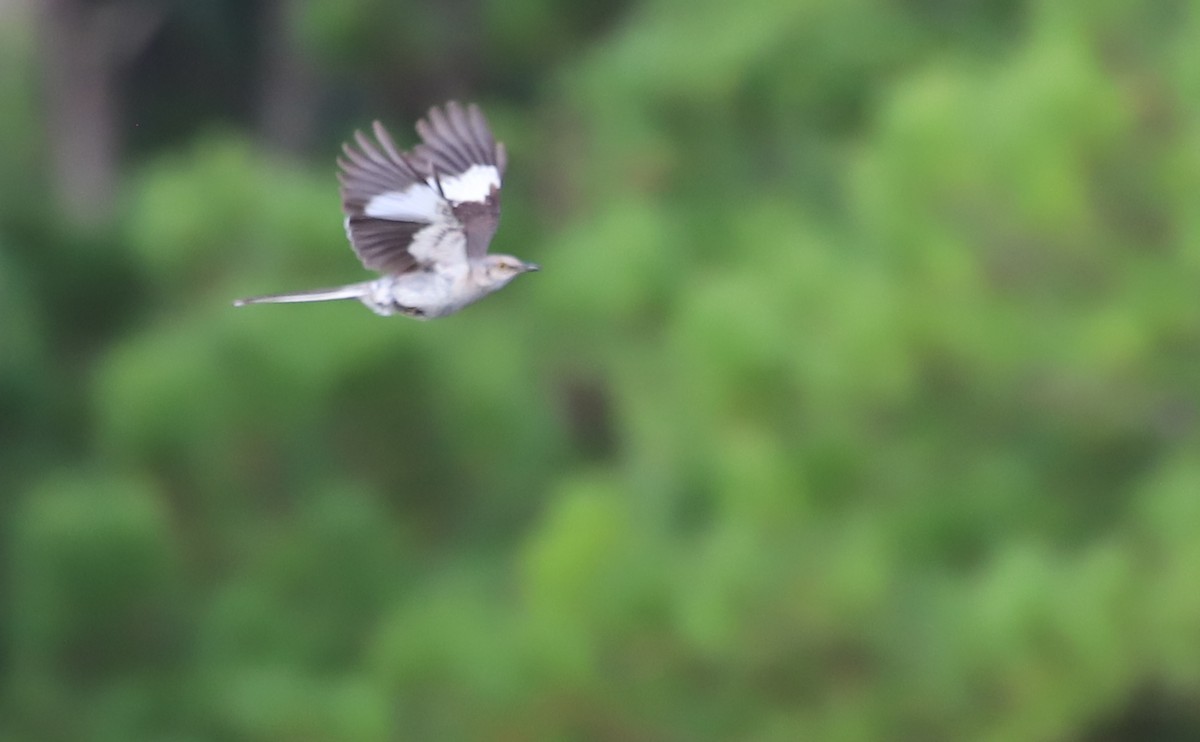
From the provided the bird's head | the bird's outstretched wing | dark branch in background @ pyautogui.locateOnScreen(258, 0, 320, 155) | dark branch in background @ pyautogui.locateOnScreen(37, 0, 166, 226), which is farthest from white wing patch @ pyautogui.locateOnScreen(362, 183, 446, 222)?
dark branch in background @ pyautogui.locateOnScreen(37, 0, 166, 226)

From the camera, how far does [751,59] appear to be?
7191mm

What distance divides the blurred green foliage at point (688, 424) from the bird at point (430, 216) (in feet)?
7.68

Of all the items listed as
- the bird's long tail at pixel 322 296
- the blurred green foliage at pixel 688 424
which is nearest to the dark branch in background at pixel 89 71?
the blurred green foliage at pixel 688 424

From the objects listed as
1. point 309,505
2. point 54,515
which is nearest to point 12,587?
point 54,515

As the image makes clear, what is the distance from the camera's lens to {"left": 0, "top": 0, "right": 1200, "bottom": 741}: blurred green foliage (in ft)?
18.5

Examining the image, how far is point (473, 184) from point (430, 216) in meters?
0.08

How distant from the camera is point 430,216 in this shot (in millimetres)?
3453

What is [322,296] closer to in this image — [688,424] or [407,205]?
[407,205]

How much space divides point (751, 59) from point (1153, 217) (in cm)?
185

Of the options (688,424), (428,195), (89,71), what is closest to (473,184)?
(428,195)

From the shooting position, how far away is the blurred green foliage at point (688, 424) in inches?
222

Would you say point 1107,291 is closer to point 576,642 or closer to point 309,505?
point 576,642

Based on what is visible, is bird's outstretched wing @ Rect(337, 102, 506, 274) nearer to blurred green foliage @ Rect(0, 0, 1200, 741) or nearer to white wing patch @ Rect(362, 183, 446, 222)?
white wing patch @ Rect(362, 183, 446, 222)

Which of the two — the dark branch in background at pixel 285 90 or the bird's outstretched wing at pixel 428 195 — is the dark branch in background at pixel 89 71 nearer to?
the dark branch in background at pixel 285 90
